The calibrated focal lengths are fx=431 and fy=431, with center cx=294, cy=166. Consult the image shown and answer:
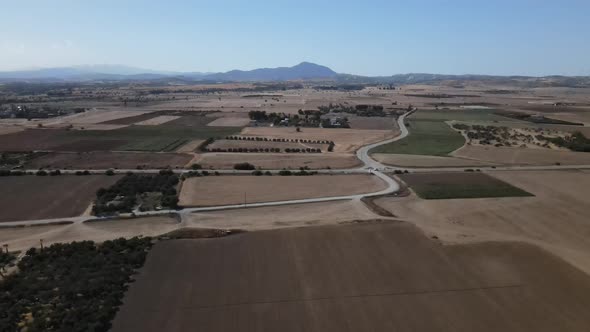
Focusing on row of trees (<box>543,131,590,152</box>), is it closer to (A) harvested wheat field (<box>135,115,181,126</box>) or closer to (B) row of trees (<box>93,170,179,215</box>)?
(B) row of trees (<box>93,170,179,215</box>)

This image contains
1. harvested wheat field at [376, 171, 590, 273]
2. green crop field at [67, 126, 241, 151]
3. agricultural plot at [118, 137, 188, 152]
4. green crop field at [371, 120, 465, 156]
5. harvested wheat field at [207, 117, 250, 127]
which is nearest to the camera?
harvested wheat field at [376, 171, 590, 273]

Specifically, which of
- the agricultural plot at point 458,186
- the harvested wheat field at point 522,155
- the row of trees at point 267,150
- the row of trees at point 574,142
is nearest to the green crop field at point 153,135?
the row of trees at point 267,150

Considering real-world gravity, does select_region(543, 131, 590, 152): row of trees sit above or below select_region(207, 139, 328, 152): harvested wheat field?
above

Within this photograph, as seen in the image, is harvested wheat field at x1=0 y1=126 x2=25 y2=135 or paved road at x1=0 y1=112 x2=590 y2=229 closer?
paved road at x1=0 y1=112 x2=590 y2=229

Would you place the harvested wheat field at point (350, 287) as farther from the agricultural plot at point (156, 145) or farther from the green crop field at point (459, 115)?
the green crop field at point (459, 115)

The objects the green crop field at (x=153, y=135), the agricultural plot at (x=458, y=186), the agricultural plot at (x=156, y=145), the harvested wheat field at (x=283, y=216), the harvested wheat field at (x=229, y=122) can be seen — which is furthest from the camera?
the harvested wheat field at (x=229, y=122)

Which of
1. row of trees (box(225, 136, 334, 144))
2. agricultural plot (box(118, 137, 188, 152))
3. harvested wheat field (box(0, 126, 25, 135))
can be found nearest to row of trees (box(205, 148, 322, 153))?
agricultural plot (box(118, 137, 188, 152))

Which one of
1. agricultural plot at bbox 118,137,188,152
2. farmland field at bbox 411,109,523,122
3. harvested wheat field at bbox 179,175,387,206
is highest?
farmland field at bbox 411,109,523,122
